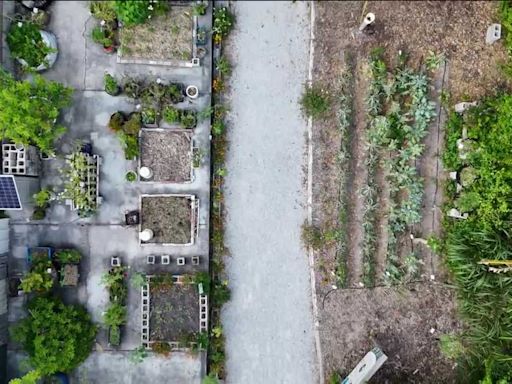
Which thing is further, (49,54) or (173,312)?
(173,312)

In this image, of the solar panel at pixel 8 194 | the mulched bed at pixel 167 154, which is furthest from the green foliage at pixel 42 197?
the mulched bed at pixel 167 154

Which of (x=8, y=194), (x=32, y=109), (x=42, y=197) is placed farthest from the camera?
(x=42, y=197)

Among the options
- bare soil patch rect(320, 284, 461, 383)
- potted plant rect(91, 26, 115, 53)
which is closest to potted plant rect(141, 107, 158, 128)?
potted plant rect(91, 26, 115, 53)

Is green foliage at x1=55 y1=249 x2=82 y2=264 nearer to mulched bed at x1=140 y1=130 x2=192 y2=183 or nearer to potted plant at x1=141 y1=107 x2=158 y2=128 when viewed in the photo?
mulched bed at x1=140 y1=130 x2=192 y2=183

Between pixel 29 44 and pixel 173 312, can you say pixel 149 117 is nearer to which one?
pixel 29 44

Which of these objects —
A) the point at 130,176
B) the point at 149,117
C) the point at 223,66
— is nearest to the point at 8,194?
the point at 130,176

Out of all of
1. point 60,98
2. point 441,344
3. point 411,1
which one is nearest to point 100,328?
point 60,98
